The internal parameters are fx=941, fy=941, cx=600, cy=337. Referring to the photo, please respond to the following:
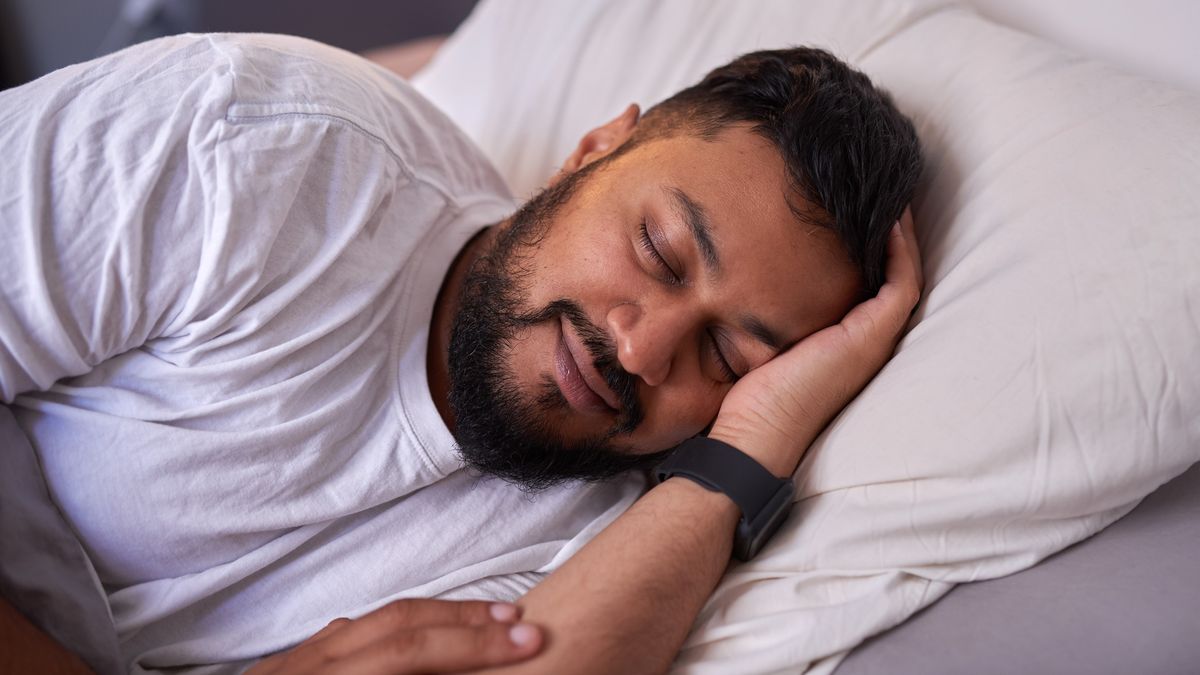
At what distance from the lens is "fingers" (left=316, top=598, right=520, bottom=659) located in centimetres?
82

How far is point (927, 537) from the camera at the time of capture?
865 millimetres

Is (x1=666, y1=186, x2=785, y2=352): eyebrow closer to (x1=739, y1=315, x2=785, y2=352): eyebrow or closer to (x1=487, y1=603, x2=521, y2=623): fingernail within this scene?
(x1=739, y1=315, x2=785, y2=352): eyebrow

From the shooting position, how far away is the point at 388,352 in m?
1.08

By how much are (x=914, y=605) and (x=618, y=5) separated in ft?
3.64

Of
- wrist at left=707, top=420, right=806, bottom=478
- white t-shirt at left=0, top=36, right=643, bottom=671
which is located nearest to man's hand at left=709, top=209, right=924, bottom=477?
wrist at left=707, top=420, right=806, bottom=478

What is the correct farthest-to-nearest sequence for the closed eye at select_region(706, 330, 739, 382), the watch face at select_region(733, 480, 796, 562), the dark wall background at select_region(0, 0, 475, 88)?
the dark wall background at select_region(0, 0, 475, 88)
the closed eye at select_region(706, 330, 739, 382)
the watch face at select_region(733, 480, 796, 562)

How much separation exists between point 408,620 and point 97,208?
18.6 inches

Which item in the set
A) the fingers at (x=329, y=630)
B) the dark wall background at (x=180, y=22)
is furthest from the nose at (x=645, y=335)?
the dark wall background at (x=180, y=22)

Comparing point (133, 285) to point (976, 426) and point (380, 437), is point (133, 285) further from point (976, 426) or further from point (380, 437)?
point (976, 426)

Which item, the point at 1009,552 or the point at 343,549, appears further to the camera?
the point at 343,549

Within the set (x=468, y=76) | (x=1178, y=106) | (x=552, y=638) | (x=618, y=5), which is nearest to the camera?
(x=552, y=638)

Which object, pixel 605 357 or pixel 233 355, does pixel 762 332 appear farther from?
pixel 233 355

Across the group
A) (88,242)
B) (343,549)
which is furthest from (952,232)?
(88,242)

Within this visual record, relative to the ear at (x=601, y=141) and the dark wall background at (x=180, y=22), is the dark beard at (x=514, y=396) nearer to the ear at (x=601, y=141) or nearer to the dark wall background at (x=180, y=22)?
the ear at (x=601, y=141)
